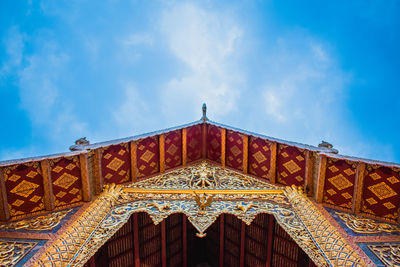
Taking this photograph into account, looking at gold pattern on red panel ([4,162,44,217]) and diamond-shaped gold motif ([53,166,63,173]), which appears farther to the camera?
diamond-shaped gold motif ([53,166,63,173])

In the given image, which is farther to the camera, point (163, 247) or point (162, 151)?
point (163, 247)

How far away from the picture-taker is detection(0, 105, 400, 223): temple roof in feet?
18.0

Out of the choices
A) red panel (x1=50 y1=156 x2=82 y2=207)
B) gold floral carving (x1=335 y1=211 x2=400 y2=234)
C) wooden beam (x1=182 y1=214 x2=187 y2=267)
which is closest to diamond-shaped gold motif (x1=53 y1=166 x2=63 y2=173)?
red panel (x1=50 y1=156 x2=82 y2=207)

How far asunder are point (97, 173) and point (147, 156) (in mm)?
1462

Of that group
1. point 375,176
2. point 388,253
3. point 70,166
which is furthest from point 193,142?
point 388,253

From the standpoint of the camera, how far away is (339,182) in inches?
239

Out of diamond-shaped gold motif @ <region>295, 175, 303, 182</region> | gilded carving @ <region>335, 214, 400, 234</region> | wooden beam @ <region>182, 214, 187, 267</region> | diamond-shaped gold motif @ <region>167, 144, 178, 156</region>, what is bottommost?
wooden beam @ <region>182, 214, 187, 267</region>

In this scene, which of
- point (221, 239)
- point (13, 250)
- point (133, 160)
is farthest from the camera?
point (221, 239)

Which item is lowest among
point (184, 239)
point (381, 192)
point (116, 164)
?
point (184, 239)

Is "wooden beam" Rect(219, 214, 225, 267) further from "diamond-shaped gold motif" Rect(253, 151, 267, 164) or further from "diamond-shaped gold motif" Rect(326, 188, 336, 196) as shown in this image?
"diamond-shaped gold motif" Rect(326, 188, 336, 196)

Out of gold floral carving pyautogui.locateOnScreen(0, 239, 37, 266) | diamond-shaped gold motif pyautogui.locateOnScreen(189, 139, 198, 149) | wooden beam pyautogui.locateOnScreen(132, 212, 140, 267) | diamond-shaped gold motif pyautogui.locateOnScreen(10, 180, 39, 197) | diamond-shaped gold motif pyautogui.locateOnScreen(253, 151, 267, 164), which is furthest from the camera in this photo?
diamond-shaped gold motif pyautogui.locateOnScreen(189, 139, 198, 149)

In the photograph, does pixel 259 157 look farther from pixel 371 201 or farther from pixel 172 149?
pixel 371 201

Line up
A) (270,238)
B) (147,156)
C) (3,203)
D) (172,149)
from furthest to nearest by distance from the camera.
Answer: (172,149)
(270,238)
(147,156)
(3,203)

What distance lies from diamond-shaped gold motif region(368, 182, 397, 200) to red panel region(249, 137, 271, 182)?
2441 mm
